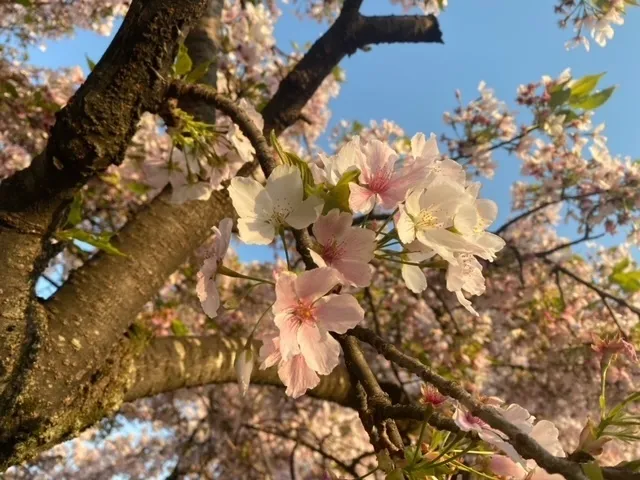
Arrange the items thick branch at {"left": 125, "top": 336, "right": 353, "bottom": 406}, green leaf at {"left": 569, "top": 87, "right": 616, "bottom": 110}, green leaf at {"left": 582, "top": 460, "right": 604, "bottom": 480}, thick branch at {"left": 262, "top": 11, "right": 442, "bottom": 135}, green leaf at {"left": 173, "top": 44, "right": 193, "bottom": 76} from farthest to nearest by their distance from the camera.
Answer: green leaf at {"left": 569, "top": 87, "right": 616, "bottom": 110} → thick branch at {"left": 262, "top": 11, "right": 442, "bottom": 135} → thick branch at {"left": 125, "top": 336, "right": 353, "bottom": 406} → green leaf at {"left": 173, "top": 44, "right": 193, "bottom": 76} → green leaf at {"left": 582, "top": 460, "right": 604, "bottom": 480}

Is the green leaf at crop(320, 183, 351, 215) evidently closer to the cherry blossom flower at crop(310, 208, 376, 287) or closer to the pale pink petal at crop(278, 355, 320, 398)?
the cherry blossom flower at crop(310, 208, 376, 287)

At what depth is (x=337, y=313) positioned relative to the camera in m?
0.61

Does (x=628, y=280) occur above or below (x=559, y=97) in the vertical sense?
below

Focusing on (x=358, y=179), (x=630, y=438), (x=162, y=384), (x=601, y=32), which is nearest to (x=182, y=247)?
(x=162, y=384)

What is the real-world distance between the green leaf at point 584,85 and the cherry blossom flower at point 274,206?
2.36 metres

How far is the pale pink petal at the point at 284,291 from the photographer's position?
1.91ft

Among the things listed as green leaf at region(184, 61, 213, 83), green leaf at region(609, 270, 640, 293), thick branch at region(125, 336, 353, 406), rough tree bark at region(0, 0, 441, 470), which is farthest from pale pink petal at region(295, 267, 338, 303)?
green leaf at region(609, 270, 640, 293)

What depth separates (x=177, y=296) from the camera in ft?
12.8

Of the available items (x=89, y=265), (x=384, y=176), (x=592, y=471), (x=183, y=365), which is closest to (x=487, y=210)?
(x=384, y=176)

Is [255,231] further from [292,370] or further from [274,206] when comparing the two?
[292,370]

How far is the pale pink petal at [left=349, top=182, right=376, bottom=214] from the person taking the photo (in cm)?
63

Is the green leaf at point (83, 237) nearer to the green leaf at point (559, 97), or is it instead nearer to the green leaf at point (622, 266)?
the green leaf at point (559, 97)

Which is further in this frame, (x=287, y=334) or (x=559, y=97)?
(x=559, y=97)

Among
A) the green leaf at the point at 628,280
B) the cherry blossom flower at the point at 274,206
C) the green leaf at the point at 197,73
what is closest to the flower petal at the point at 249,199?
the cherry blossom flower at the point at 274,206
